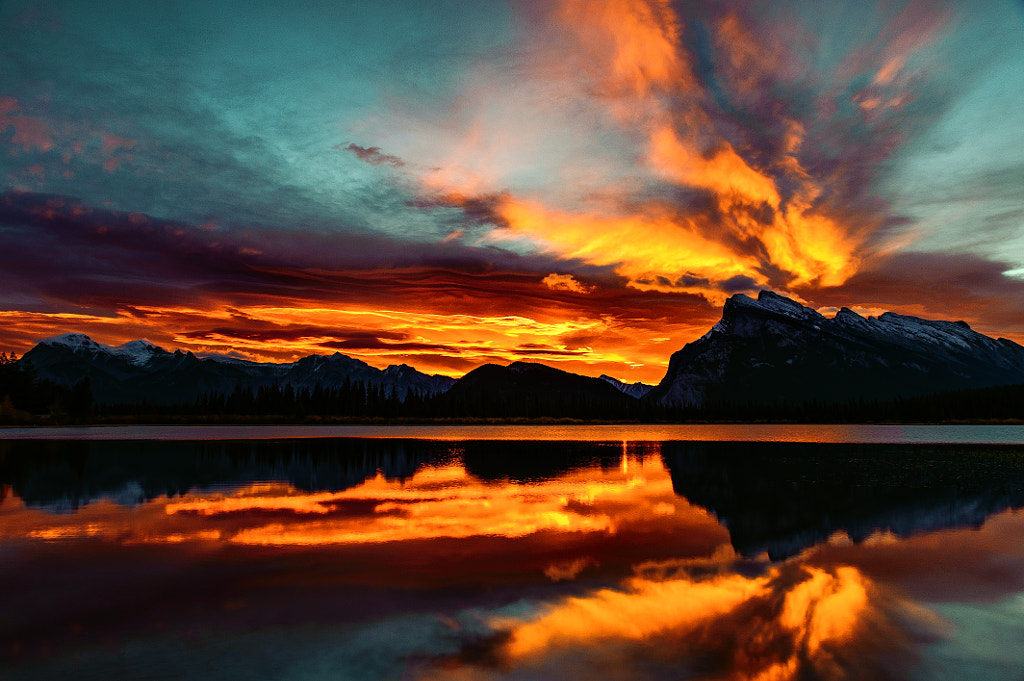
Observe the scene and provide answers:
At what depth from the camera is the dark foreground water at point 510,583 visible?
14.1 meters

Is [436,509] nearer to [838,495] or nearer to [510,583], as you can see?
[510,583]

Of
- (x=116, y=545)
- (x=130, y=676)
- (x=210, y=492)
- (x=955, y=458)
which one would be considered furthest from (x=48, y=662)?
(x=955, y=458)

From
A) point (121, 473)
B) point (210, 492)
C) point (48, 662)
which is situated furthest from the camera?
point (121, 473)

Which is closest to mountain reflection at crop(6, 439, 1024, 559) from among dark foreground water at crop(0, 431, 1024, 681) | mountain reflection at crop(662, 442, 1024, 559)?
mountain reflection at crop(662, 442, 1024, 559)

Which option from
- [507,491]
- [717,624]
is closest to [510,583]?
[717,624]

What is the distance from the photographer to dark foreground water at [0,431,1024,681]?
46.2 feet

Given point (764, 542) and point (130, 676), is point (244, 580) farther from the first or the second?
point (764, 542)

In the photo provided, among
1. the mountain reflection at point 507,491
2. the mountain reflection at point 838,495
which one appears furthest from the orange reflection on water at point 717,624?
the mountain reflection at point 507,491

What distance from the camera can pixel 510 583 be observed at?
2055 cm

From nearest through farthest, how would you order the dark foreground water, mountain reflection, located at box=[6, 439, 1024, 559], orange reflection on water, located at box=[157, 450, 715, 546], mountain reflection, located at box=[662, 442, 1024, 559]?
the dark foreground water < orange reflection on water, located at box=[157, 450, 715, 546] < mountain reflection, located at box=[662, 442, 1024, 559] < mountain reflection, located at box=[6, 439, 1024, 559]

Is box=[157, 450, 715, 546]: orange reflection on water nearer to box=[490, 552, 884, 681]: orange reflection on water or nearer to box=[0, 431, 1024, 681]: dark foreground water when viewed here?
box=[0, 431, 1024, 681]: dark foreground water

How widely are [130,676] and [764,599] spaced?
16.8 meters

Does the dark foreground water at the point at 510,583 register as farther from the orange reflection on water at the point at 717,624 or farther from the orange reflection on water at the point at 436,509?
the orange reflection on water at the point at 436,509

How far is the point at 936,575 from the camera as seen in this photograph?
2170cm
